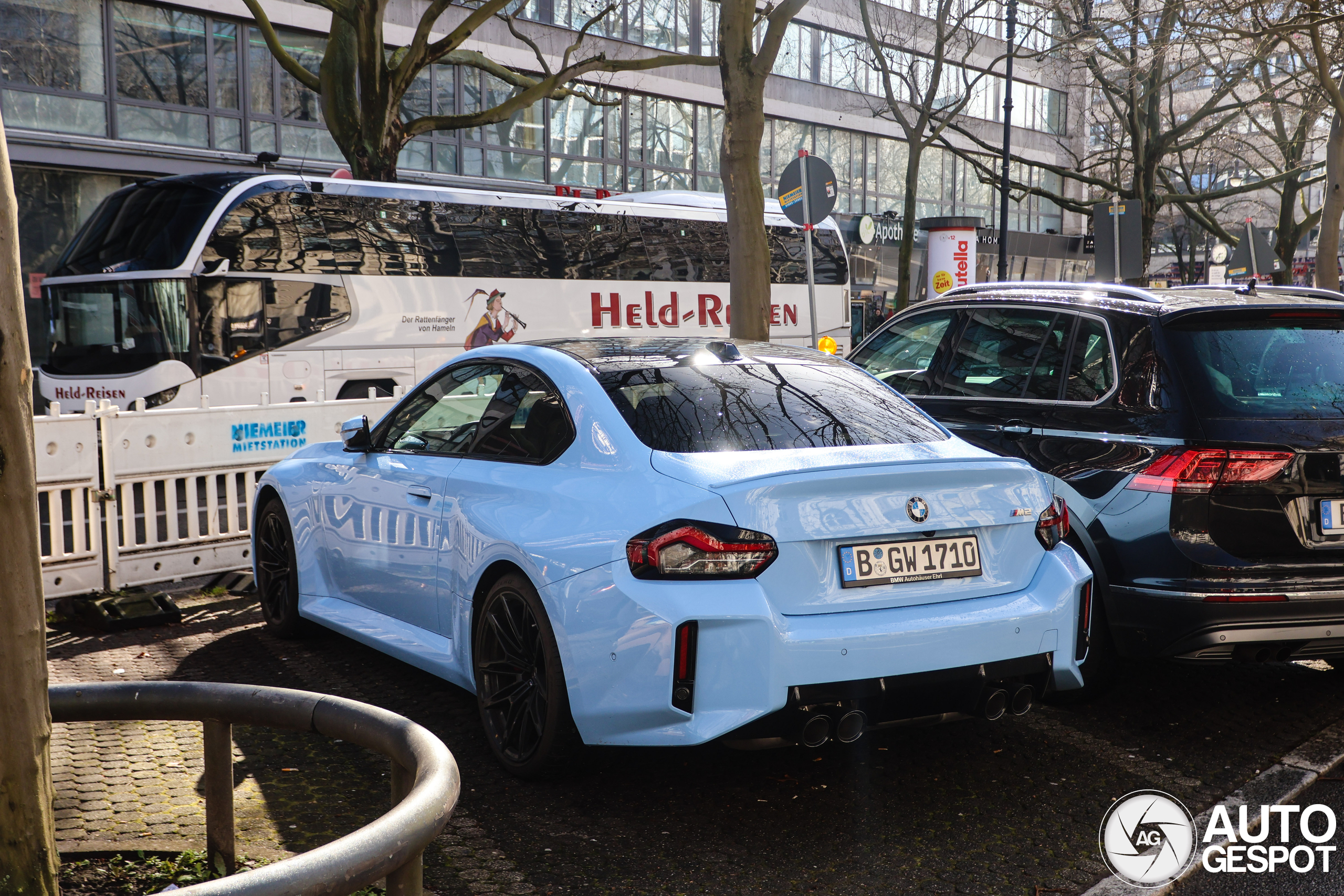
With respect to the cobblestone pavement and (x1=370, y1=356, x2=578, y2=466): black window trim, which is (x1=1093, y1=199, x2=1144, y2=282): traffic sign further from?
(x1=370, y1=356, x2=578, y2=466): black window trim

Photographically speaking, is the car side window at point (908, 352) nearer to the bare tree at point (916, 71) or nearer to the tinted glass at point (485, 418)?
the tinted glass at point (485, 418)

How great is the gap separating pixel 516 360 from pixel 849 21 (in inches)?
1451

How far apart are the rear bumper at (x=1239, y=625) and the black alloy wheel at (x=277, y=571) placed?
3964mm

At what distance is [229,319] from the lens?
46.9 feet

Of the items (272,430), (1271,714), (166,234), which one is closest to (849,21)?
(166,234)

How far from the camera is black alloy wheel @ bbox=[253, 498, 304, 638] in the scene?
6.31m

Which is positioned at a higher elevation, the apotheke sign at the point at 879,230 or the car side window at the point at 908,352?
the apotheke sign at the point at 879,230

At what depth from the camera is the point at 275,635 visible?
6.57 metres

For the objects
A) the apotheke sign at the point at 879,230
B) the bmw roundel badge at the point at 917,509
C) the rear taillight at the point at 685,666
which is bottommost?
the rear taillight at the point at 685,666

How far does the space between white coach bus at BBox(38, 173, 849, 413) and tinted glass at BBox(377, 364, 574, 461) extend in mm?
9289

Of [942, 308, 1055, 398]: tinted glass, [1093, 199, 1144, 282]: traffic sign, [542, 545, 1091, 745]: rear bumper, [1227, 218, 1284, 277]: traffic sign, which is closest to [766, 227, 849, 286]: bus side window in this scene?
[1093, 199, 1144, 282]: traffic sign

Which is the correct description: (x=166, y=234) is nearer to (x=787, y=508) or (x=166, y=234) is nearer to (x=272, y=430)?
(x=272, y=430)

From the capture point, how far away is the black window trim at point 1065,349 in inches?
210

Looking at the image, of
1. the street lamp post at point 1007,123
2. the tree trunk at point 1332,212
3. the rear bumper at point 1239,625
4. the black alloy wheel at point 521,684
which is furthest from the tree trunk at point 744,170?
the street lamp post at point 1007,123
